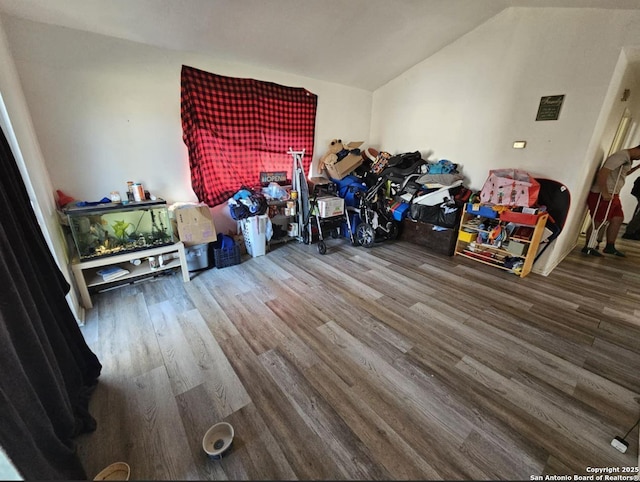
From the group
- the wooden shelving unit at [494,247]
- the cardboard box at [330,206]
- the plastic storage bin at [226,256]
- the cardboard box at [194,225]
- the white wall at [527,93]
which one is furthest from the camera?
the cardboard box at [330,206]

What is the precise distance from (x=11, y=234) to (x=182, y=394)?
1.13 m

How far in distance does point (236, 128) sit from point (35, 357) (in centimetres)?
287

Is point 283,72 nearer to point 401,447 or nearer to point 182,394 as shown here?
point 182,394

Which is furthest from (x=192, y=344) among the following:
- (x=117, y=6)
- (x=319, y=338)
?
(x=117, y=6)

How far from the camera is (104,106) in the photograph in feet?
7.92

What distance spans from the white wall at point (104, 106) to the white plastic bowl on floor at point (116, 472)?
2.44 meters

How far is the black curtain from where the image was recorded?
0.83m

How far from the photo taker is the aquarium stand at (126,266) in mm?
2191

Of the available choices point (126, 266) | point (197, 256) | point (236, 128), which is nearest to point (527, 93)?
point (236, 128)

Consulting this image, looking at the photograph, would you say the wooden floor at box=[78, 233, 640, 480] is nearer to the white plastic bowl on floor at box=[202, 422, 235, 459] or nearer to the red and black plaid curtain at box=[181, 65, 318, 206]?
the white plastic bowl on floor at box=[202, 422, 235, 459]

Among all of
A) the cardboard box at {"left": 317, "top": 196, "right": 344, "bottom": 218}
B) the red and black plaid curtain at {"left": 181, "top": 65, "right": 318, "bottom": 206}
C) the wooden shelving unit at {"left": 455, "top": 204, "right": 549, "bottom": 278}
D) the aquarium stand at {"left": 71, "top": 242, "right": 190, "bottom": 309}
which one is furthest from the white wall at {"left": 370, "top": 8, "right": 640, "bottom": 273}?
the aquarium stand at {"left": 71, "top": 242, "right": 190, "bottom": 309}

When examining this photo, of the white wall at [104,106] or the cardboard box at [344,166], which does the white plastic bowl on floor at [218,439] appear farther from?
the cardboard box at [344,166]

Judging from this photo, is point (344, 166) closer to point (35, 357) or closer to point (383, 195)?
point (383, 195)

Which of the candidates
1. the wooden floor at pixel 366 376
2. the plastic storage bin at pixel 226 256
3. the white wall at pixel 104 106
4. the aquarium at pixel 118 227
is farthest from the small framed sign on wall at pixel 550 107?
the aquarium at pixel 118 227
